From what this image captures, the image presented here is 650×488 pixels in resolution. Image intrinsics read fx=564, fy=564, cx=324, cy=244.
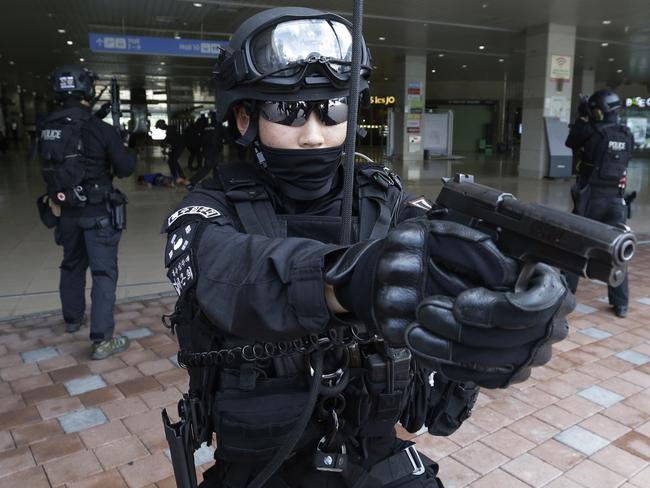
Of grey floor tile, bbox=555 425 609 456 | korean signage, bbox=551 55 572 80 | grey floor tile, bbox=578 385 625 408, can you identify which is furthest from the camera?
korean signage, bbox=551 55 572 80

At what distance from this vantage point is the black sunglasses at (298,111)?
1.30 meters

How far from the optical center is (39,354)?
3.82m

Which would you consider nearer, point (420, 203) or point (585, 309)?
point (420, 203)

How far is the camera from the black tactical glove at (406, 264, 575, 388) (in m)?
0.71

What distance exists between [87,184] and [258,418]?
10.4 feet

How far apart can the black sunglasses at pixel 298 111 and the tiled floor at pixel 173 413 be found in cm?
187

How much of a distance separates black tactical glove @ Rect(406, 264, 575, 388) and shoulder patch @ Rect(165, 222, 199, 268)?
0.58m

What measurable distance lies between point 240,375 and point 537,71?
16.1 metres

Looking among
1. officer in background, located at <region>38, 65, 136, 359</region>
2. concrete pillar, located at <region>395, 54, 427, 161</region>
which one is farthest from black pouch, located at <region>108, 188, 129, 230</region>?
concrete pillar, located at <region>395, 54, 427, 161</region>

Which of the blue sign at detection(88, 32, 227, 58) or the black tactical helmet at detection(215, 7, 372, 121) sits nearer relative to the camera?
the black tactical helmet at detection(215, 7, 372, 121)

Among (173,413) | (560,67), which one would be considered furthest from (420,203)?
(560,67)

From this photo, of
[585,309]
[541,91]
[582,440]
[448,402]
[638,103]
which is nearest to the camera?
[448,402]

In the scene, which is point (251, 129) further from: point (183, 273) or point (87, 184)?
point (87, 184)

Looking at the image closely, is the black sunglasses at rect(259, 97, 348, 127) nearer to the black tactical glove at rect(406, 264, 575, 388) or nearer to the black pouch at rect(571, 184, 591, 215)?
the black tactical glove at rect(406, 264, 575, 388)
